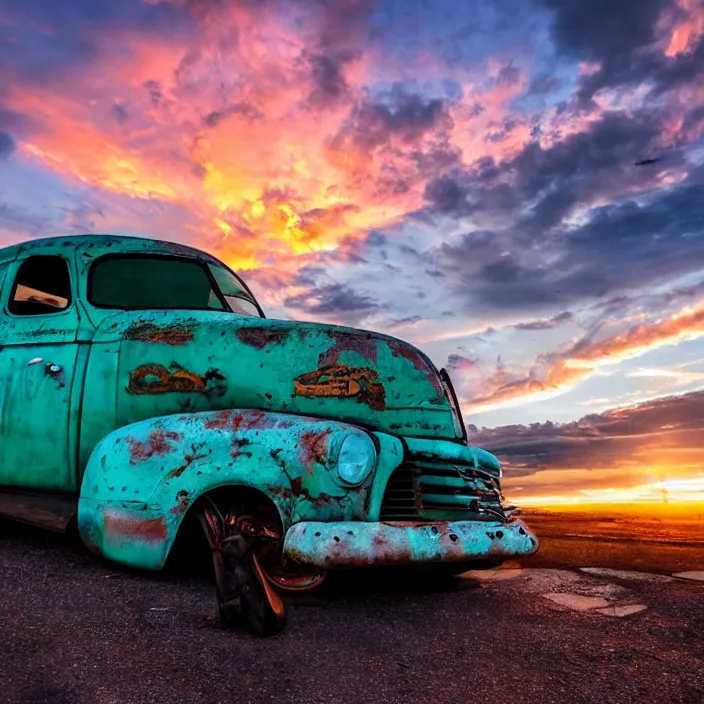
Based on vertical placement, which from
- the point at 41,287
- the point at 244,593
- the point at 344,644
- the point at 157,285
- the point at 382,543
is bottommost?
the point at 344,644

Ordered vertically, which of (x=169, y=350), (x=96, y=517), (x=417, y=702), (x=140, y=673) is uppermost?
(x=169, y=350)

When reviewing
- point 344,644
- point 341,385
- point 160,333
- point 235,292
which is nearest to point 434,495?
point 341,385

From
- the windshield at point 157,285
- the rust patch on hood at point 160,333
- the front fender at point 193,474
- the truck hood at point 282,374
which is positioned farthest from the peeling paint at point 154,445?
the windshield at point 157,285

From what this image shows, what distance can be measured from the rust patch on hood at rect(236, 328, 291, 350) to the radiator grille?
102cm

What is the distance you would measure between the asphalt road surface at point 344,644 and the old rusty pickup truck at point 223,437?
216mm

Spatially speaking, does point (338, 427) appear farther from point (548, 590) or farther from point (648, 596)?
point (648, 596)

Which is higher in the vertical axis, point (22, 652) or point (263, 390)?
point (263, 390)

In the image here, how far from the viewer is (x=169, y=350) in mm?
4012

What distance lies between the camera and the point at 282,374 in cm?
381

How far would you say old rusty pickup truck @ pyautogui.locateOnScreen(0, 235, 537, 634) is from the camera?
3.30 m

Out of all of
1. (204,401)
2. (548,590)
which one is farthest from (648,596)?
(204,401)

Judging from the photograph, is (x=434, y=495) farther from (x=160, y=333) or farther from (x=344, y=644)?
(x=160, y=333)

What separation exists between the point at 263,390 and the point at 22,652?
1.70m

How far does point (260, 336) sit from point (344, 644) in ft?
5.72
